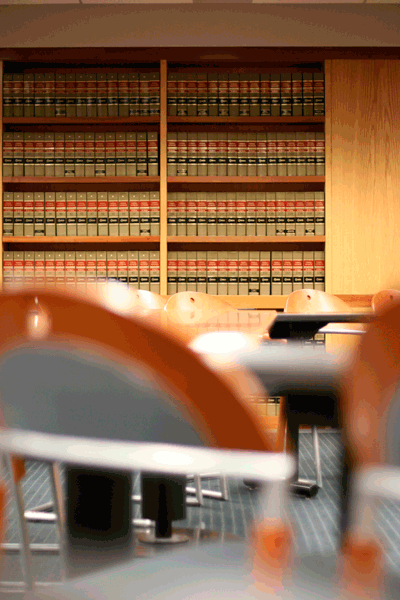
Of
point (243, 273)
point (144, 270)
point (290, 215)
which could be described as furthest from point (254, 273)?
point (144, 270)

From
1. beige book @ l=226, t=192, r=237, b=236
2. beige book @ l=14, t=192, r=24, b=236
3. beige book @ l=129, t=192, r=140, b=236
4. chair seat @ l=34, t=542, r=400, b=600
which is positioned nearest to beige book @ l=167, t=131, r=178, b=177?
beige book @ l=129, t=192, r=140, b=236

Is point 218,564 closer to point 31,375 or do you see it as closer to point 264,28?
point 31,375

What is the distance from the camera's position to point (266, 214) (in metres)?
4.16

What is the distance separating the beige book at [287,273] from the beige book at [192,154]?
0.90m

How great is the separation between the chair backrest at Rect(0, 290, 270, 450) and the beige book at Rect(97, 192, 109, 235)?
3807 mm

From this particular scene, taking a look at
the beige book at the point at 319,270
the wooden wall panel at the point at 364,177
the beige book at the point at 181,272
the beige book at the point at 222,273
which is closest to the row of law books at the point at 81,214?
the beige book at the point at 181,272

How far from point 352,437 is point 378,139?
415 cm

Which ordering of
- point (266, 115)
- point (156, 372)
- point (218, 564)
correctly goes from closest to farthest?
point (156, 372) → point (218, 564) → point (266, 115)

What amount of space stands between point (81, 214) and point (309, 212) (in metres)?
1.69

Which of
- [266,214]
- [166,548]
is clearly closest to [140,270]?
[266,214]

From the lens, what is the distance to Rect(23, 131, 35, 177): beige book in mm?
4156

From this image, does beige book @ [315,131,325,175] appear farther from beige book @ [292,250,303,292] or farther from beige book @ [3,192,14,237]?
beige book @ [3,192,14,237]

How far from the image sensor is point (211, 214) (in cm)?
416

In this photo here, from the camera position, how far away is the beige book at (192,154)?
4.14m
